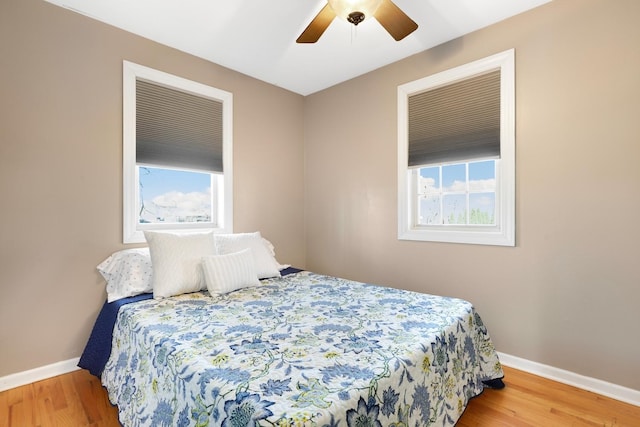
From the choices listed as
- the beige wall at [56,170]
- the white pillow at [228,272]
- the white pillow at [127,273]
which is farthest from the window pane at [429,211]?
the beige wall at [56,170]

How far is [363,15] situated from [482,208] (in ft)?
5.75

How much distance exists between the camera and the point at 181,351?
1271mm

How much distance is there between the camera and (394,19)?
69.8 inches

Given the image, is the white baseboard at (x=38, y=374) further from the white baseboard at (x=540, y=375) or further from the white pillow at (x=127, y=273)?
the white pillow at (x=127, y=273)

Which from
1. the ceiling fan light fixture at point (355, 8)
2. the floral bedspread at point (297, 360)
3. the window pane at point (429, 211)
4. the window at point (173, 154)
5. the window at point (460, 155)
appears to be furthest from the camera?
the window pane at point (429, 211)

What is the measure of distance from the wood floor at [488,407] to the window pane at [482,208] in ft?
3.85

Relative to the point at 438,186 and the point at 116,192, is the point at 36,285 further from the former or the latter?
the point at 438,186

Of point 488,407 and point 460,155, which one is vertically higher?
point 460,155

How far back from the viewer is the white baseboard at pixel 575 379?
1.83 metres

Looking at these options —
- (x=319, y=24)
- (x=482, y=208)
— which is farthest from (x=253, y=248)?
(x=482, y=208)

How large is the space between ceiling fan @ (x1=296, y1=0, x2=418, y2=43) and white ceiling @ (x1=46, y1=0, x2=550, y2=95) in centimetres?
32

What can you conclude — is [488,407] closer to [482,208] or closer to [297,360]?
[297,360]

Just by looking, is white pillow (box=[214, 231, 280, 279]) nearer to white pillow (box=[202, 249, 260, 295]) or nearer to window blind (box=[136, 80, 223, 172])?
white pillow (box=[202, 249, 260, 295])

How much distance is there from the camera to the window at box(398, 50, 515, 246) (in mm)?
2279
